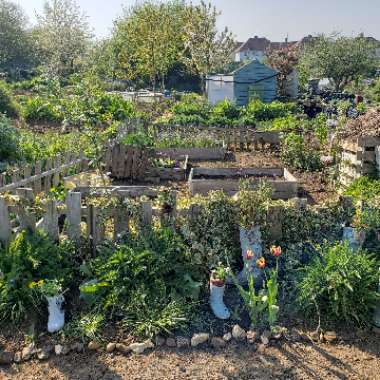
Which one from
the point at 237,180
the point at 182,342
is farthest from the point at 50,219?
the point at 237,180

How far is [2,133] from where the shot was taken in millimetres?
8594

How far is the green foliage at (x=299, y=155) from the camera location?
1116 cm

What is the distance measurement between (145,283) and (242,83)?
21.1 m

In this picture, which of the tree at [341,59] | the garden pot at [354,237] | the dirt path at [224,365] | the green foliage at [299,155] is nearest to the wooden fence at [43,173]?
the dirt path at [224,365]

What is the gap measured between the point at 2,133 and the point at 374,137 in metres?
7.18

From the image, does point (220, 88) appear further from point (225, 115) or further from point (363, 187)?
point (363, 187)

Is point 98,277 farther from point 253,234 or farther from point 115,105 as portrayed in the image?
point 115,105

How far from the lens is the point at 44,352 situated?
4.02 meters

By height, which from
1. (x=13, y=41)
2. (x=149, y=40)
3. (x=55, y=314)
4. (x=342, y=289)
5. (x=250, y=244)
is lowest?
(x=55, y=314)

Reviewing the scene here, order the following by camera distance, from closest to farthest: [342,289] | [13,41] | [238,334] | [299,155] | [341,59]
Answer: [238,334]
[342,289]
[299,155]
[341,59]
[13,41]

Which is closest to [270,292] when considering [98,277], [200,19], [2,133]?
[98,277]

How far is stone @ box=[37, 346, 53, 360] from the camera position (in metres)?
3.98

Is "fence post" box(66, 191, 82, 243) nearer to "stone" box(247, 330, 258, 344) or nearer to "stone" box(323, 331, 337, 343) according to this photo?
"stone" box(247, 330, 258, 344)

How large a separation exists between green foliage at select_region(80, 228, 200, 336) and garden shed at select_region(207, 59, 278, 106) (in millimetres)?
19857
